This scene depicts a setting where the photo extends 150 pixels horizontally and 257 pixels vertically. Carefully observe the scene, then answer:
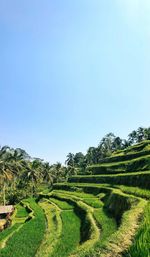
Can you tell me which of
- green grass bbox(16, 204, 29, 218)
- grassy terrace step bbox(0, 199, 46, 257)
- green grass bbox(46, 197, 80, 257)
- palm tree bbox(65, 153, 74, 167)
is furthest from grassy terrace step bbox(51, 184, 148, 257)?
palm tree bbox(65, 153, 74, 167)

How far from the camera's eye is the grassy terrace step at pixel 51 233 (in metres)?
18.7

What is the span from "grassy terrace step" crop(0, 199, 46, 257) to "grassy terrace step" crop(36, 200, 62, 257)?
0.48 meters

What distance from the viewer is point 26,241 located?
2173 centimetres

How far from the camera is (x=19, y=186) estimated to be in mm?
62031

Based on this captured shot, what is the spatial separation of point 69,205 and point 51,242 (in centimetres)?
1270

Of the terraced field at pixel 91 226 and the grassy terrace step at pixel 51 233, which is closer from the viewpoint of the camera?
the terraced field at pixel 91 226

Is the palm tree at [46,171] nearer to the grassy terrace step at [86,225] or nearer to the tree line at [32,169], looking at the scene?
the tree line at [32,169]

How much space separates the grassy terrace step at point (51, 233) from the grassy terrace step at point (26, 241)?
480 mm

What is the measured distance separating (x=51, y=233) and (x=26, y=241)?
1.76 metres

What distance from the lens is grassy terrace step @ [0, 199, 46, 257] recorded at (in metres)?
19.5

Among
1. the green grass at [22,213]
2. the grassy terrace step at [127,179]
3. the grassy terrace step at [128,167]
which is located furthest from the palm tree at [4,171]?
the grassy terrace step at [128,167]

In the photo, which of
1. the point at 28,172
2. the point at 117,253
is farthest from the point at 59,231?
the point at 28,172

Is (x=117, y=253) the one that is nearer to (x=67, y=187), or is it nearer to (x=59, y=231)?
(x=59, y=231)

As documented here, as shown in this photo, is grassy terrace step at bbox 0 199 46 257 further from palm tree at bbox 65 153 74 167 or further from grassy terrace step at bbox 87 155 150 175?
palm tree at bbox 65 153 74 167
